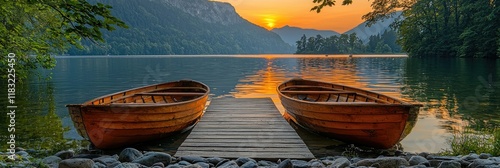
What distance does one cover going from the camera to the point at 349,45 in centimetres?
16700

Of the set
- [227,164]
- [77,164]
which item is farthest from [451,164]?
[77,164]

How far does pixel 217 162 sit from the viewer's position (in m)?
6.68

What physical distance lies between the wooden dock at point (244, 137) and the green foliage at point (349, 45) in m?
152

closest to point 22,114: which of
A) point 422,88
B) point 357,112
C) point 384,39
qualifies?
point 357,112

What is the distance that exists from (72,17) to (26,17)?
16782mm

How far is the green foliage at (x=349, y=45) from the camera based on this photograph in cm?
15475

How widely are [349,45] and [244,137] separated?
16663cm

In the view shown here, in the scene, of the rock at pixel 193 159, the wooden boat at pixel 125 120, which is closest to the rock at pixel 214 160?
the rock at pixel 193 159

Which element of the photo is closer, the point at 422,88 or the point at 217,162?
the point at 217,162

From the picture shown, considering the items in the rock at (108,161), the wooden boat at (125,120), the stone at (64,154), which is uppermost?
the wooden boat at (125,120)

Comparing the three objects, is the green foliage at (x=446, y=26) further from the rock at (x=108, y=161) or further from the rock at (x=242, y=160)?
the rock at (x=108, y=161)

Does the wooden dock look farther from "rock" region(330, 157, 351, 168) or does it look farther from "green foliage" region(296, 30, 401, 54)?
"green foliage" region(296, 30, 401, 54)

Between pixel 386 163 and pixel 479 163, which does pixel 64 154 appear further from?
pixel 479 163

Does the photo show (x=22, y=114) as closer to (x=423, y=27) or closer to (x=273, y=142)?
(x=273, y=142)
